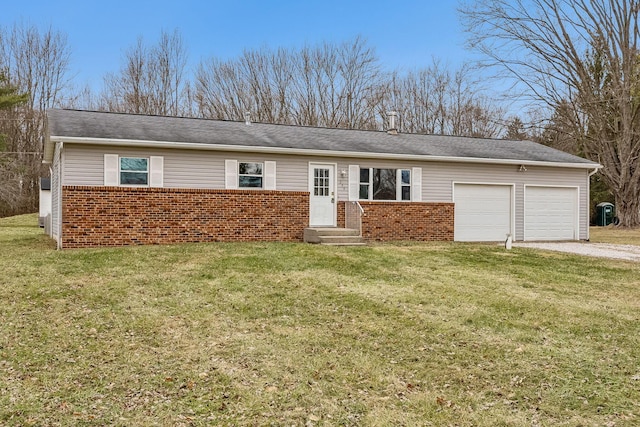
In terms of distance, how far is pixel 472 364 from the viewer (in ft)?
15.0

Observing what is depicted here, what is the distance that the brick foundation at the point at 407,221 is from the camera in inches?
565

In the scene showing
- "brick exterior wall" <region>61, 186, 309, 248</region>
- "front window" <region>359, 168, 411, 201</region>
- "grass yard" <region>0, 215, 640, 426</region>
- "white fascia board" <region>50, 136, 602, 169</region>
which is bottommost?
"grass yard" <region>0, 215, 640, 426</region>

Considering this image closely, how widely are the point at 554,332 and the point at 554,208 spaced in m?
12.5

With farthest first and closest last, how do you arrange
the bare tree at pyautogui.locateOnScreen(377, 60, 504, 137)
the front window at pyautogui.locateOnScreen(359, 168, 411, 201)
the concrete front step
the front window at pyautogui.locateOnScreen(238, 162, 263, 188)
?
the bare tree at pyautogui.locateOnScreen(377, 60, 504, 137), the front window at pyautogui.locateOnScreen(359, 168, 411, 201), the front window at pyautogui.locateOnScreen(238, 162, 263, 188), the concrete front step

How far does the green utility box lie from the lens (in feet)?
100

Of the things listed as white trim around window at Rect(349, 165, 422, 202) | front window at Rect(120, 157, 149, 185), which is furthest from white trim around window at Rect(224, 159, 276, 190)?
white trim around window at Rect(349, 165, 422, 202)

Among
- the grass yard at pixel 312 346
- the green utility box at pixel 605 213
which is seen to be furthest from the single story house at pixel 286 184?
the green utility box at pixel 605 213

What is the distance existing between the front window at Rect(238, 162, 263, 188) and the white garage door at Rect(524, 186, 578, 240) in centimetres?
890

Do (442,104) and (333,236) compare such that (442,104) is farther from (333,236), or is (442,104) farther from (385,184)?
(333,236)

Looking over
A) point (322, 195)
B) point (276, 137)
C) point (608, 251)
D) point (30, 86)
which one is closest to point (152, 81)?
point (30, 86)

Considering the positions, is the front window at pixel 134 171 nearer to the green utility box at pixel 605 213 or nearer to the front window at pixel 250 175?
the front window at pixel 250 175

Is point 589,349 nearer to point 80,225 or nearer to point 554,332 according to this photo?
point 554,332

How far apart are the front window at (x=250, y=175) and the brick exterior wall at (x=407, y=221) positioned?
3016 millimetres

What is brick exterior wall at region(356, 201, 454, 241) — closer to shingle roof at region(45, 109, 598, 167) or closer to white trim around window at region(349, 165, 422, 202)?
white trim around window at region(349, 165, 422, 202)
